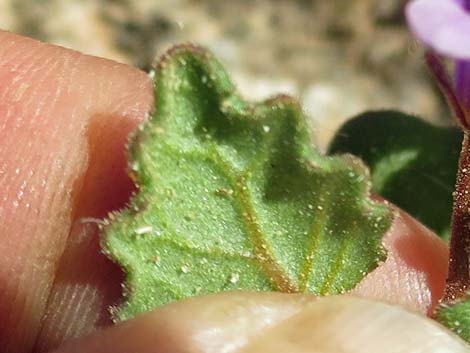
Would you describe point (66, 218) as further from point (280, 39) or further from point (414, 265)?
point (280, 39)

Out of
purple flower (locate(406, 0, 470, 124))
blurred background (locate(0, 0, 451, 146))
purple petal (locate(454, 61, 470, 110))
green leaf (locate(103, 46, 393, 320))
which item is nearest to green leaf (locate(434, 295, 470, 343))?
green leaf (locate(103, 46, 393, 320))

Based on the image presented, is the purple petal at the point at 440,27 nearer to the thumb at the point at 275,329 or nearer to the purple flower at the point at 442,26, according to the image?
the purple flower at the point at 442,26

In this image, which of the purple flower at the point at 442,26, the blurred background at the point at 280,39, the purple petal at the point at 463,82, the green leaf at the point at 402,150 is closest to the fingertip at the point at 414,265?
the green leaf at the point at 402,150

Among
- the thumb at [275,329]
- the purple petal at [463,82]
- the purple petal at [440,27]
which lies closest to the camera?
the purple petal at [440,27]

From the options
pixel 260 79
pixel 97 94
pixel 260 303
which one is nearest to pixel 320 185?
pixel 260 303

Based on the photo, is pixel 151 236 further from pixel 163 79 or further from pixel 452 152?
pixel 452 152

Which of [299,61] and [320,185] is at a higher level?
[299,61]
